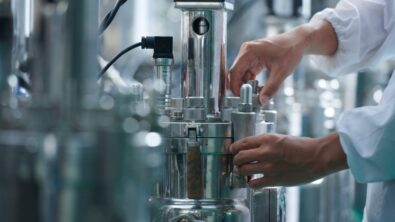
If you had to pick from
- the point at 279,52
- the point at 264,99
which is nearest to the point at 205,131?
the point at 264,99

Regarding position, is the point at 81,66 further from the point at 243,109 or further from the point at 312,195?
the point at 312,195

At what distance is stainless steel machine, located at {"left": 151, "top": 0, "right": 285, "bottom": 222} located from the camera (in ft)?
3.22

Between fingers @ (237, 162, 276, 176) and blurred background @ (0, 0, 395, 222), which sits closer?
blurred background @ (0, 0, 395, 222)

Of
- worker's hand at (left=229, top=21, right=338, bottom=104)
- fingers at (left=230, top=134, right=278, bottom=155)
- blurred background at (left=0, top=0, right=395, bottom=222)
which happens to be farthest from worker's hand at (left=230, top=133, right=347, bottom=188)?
blurred background at (left=0, top=0, right=395, bottom=222)

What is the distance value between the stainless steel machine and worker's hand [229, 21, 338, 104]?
0.45ft

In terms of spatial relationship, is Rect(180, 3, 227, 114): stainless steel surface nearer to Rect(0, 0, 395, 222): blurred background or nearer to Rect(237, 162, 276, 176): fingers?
Rect(237, 162, 276, 176): fingers

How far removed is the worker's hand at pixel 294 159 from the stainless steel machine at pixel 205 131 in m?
0.02

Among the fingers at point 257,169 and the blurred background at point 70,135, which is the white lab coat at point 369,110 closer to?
the fingers at point 257,169

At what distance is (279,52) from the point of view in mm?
1314

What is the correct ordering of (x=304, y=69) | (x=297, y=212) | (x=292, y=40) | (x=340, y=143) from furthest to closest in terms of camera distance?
(x=304, y=69) < (x=297, y=212) < (x=292, y=40) < (x=340, y=143)

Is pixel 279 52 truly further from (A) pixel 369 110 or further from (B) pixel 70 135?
(B) pixel 70 135

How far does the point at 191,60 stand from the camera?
A: 1046mm

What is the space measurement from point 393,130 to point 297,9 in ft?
4.27

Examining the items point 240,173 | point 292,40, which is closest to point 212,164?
point 240,173
